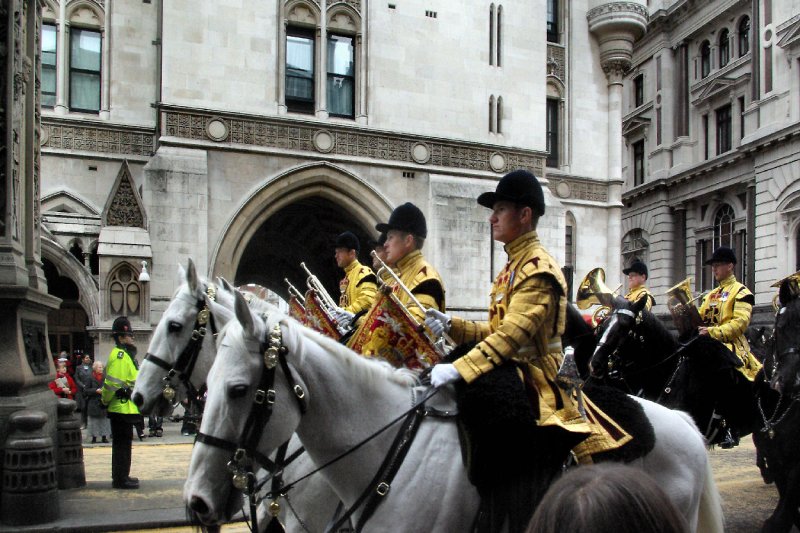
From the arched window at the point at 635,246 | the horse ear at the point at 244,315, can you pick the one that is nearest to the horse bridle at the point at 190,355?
the horse ear at the point at 244,315

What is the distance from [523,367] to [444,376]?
479 millimetres

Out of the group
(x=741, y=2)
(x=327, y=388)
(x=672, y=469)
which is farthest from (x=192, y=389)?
(x=741, y=2)

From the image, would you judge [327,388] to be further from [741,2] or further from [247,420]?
[741,2]

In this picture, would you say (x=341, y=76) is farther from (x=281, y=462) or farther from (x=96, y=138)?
(x=281, y=462)

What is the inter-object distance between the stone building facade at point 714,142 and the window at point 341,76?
659 inches

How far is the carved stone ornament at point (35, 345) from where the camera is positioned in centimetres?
786

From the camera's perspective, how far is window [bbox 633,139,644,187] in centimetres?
3975

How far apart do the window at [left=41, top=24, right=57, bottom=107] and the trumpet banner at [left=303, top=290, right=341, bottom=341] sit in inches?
636

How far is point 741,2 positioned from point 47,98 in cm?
2798

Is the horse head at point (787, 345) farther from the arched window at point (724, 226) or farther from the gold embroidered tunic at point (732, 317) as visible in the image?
the arched window at point (724, 226)

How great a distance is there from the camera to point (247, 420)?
3336mm

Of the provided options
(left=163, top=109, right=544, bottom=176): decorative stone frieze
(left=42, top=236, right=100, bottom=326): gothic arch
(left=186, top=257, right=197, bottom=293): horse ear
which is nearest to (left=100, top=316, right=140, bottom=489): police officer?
(left=186, top=257, right=197, bottom=293): horse ear

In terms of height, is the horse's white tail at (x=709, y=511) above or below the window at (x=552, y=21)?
below

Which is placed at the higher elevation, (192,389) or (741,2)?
(741,2)
